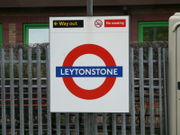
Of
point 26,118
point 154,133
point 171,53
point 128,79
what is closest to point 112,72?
point 128,79

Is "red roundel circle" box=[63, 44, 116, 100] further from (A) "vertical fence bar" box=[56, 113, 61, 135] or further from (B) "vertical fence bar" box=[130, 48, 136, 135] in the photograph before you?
(A) "vertical fence bar" box=[56, 113, 61, 135]

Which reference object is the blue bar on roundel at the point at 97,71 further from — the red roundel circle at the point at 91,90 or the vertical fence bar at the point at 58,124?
the vertical fence bar at the point at 58,124

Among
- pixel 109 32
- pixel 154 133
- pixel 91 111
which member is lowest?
pixel 154 133

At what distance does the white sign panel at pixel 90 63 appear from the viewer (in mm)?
4285

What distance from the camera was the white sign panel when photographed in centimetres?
429

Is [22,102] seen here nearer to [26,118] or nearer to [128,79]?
[26,118]

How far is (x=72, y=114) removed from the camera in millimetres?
4812

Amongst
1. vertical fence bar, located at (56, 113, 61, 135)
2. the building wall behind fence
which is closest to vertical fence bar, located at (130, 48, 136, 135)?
the building wall behind fence

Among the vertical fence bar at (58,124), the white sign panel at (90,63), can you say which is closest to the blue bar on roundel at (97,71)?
the white sign panel at (90,63)

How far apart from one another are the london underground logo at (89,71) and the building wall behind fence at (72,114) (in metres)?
0.40

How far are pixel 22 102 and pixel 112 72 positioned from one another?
4.72ft

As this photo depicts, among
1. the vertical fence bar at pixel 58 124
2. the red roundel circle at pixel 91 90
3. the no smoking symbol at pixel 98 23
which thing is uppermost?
the no smoking symbol at pixel 98 23

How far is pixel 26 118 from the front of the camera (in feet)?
16.2

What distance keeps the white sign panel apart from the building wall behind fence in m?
0.35
